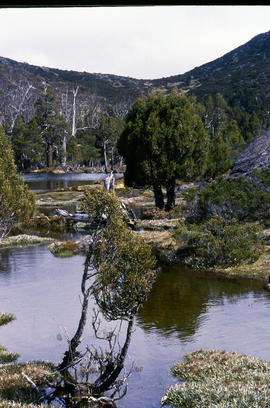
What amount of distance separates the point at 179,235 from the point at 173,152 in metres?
17.8

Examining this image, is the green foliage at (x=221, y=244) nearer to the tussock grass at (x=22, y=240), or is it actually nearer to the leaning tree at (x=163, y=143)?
the tussock grass at (x=22, y=240)

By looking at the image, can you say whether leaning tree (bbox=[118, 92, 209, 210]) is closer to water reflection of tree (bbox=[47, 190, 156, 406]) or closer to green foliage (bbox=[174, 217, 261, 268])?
green foliage (bbox=[174, 217, 261, 268])

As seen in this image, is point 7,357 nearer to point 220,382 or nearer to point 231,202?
point 220,382

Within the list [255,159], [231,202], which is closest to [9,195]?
[231,202]

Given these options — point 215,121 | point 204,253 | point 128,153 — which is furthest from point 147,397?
point 215,121

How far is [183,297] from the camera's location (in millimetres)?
Answer: 22953

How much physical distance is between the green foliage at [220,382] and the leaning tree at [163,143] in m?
32.0

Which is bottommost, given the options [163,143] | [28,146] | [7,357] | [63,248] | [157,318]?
[157,318]

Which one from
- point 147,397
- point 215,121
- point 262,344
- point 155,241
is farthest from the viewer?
point 215,121

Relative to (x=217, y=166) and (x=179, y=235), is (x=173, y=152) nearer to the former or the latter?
(x=179, y=235)

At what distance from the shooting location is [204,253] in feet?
93.3

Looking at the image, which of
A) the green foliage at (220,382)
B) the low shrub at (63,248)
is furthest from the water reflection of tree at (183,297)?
the low shrub at (63,248)

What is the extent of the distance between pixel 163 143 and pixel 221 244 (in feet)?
67.6

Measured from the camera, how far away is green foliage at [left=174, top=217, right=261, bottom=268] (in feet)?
90.8
